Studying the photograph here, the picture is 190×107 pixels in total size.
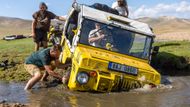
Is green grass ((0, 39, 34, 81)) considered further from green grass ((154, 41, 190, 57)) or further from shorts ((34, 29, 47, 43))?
green grass ((154, 41, 190, 57))

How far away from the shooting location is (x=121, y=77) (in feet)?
Result: 29.8

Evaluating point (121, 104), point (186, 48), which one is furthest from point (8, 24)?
point (121, 104)

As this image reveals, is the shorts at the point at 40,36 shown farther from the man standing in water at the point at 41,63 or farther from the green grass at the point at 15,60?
the man standing in water at the point at 41,63

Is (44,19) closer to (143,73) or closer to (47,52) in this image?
(47,52)

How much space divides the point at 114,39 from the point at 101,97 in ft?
5.99

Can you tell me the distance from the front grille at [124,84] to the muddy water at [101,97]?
101mm

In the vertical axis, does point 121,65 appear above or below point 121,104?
above

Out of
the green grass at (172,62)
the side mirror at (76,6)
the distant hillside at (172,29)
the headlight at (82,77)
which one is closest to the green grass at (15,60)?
the side mirror at (76,6)

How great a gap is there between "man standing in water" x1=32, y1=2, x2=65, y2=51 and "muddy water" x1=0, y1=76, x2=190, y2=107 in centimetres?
295

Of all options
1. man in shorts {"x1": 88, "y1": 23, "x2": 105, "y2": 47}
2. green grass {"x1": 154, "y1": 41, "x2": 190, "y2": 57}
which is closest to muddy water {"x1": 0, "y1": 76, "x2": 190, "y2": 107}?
man in shorts {"x1": 88, "y1": 23, "x2": 105, "y2": 47}

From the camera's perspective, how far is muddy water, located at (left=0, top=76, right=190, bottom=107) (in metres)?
8.19

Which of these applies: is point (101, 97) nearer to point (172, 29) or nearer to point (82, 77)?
point (82, 77)

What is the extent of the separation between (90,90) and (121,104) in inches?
47.1

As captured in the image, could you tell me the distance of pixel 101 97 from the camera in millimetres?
8812
